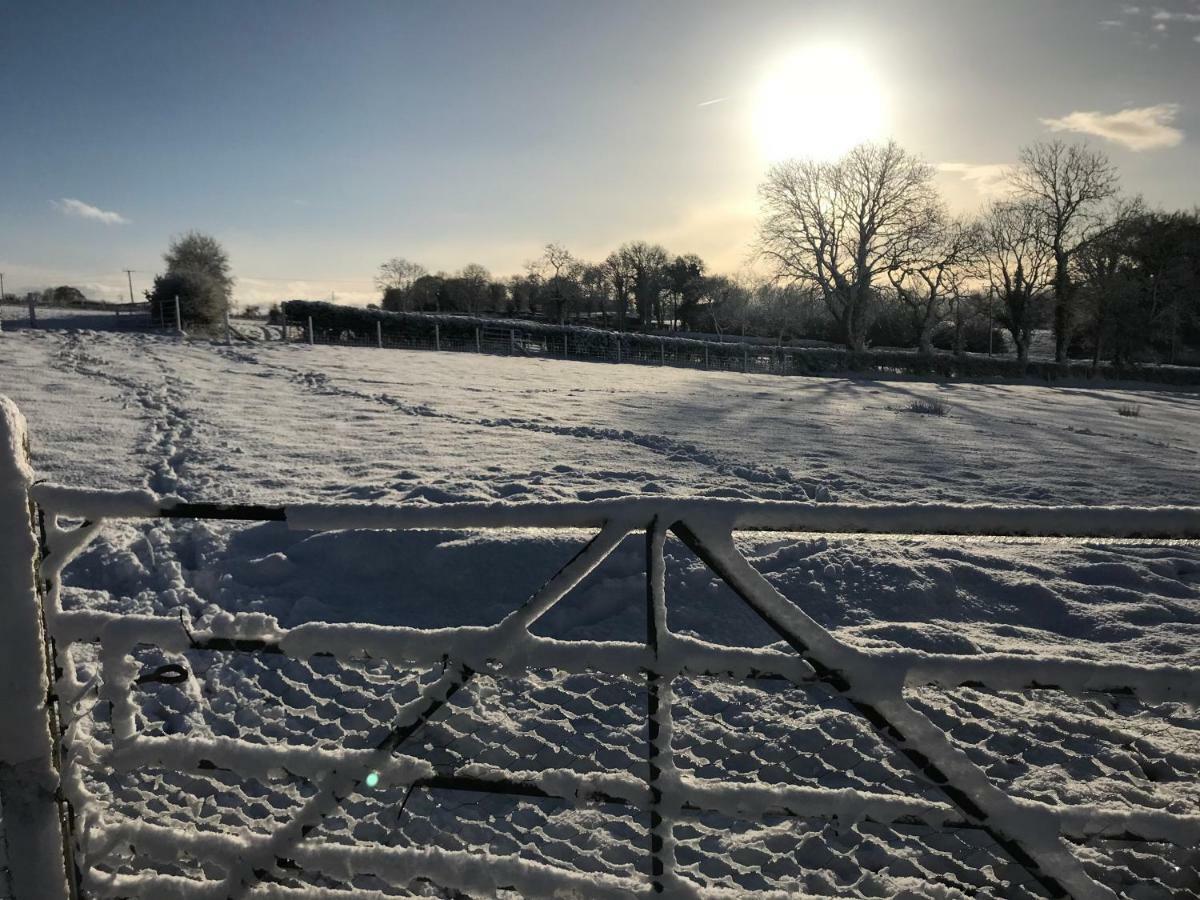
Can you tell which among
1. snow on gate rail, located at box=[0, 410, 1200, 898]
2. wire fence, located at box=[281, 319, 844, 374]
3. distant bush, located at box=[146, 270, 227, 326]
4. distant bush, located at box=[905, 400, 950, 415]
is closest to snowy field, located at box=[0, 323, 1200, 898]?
snow on gate rail, located at box=[0, 410, 1200, 898]

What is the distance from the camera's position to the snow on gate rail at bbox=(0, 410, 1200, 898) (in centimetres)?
145

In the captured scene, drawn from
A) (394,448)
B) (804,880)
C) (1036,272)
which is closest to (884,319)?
(1036,272)

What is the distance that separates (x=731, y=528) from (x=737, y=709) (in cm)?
213

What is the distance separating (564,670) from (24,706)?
1293mm

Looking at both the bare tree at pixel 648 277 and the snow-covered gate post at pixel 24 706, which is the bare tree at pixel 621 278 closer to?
the bare tree at pixel 648 277

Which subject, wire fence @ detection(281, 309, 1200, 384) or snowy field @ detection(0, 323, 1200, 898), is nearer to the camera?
snowy field @ detection(0, 323, 1200, 898)

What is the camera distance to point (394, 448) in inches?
308

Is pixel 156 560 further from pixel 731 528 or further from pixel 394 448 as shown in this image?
pixel 731 528

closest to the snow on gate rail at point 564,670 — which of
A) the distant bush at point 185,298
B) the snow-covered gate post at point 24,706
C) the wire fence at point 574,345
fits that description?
the snow-covered gate post at point 24,706

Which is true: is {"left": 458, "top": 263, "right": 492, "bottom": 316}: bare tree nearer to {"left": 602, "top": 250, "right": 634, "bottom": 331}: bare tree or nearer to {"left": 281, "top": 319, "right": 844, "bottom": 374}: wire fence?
{"left": 602, "top": 250, "right": 634, "bottom": 331}: bare tree

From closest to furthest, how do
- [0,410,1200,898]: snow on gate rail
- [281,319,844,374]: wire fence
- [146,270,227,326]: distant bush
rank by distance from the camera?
1. [0,410,1200,898]: snow on gate rail
2. [146,270,227,326]: distant bush
3. [281,319,844,374]: wire fence

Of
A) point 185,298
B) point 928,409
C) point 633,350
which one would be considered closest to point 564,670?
point 928,409

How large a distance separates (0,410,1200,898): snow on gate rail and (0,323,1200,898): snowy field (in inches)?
4.5

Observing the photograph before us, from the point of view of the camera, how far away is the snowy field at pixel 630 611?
2404 millimetres
